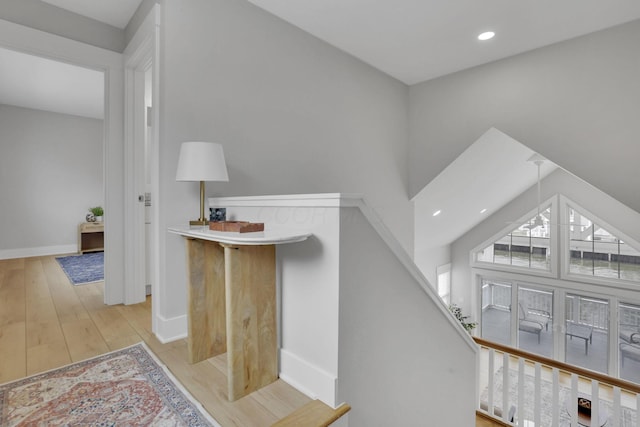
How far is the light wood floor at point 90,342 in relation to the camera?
4.32 ft

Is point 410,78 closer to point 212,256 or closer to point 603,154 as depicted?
point 603,154

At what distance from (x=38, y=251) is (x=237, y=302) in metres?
5.30

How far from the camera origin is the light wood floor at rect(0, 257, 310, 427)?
132 centimetres

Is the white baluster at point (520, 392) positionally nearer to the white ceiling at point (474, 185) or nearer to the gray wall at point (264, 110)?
the gray wall at point (264, 110)

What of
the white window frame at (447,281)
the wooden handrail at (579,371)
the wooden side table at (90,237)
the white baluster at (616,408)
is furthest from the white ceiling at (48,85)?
the white window frame at (447,281)

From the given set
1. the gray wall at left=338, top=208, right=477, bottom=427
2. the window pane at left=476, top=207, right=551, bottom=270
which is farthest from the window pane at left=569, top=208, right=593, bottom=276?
the gray wall at left=338, top=208, right=477, bottom=427

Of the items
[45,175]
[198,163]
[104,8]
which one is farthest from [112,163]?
[45,175]

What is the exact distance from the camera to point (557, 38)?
114 inches

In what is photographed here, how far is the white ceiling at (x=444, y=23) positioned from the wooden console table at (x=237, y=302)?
2043mm

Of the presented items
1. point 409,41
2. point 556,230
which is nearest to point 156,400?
point 409,41

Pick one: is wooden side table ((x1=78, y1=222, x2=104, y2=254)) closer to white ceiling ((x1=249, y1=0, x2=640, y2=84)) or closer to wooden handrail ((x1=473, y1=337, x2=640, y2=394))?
white ceiling ((x1=249, y1=0, x2=640, y2=84))

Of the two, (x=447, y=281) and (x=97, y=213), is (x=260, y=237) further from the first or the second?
(x=447, y=281)

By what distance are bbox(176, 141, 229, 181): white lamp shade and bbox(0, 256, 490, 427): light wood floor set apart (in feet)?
3.23

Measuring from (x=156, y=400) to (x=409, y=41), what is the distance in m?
3.35
